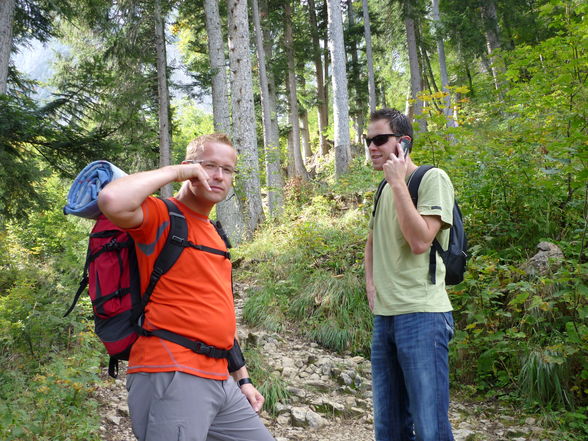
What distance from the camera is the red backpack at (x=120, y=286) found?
180 cm

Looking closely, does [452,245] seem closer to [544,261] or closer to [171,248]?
[171,248]

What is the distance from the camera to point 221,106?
11.7m

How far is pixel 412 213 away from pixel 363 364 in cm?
339

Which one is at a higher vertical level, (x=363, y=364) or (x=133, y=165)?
(x=133, y=165)

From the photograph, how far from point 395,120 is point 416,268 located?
900mm

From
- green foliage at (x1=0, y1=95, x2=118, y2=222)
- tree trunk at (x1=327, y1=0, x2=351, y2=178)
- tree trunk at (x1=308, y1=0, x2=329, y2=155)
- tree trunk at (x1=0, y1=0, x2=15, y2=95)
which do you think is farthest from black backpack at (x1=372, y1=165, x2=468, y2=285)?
tree trunk at (x1=308, y1=0, x2=329, y2=155)

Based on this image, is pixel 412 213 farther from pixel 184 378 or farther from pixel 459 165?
pixel 459 165

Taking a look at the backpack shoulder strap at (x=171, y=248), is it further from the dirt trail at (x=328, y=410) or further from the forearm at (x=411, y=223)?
the dirt trail at (x=328, y=410)

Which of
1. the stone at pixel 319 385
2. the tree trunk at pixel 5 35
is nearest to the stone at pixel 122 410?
the stone at pixel 319 385

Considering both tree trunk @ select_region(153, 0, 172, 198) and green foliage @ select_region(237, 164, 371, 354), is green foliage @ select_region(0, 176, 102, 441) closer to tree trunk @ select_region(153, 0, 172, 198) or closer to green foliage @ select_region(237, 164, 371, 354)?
green foliage @ select_region(237, 164, 371, 354)

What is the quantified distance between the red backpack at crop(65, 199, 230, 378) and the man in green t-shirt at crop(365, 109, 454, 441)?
1118 millimetres

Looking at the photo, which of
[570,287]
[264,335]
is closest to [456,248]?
[570,287]

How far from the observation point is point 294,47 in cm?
1942

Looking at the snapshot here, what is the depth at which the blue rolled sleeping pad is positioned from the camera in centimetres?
175
